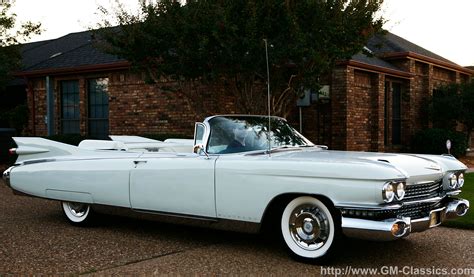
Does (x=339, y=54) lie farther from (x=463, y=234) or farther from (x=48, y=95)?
(x=48, y=95)

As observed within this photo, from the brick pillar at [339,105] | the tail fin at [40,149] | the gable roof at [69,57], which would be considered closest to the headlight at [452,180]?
the tail fin at [40,149]

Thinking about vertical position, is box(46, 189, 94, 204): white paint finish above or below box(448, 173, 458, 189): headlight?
below

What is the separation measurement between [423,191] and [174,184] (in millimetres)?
2474

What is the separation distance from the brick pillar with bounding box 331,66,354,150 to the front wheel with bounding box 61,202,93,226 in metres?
10.00

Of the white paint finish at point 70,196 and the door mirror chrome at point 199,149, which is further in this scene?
the white paint finish at point 70,196

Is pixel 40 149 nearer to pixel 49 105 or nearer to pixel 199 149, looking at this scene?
pixel 199 149

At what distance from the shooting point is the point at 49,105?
715 inches

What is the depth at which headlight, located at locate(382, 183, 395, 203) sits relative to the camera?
4.41 metres

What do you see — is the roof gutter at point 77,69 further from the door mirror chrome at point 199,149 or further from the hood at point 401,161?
the hood at point 401,161

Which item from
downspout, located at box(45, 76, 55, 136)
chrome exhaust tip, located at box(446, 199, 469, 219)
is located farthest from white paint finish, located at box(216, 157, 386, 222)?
downspout, located at box(45, 76, 55, 136)

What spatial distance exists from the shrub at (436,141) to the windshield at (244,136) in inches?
523

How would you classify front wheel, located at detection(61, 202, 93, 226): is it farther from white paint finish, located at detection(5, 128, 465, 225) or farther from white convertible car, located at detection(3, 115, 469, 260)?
white paint finish, located at detection(5, 128, 465, 225)

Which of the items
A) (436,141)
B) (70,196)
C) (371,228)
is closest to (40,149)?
(70,196)

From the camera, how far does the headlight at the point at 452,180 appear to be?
17.6ft
